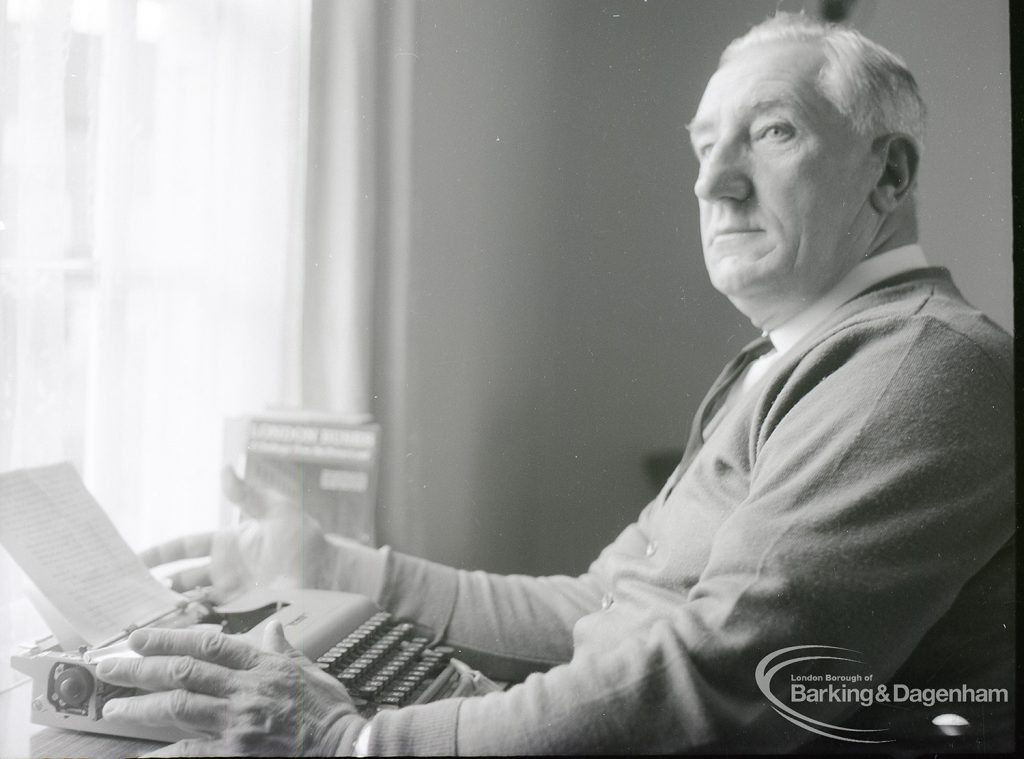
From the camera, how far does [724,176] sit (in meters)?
1.03

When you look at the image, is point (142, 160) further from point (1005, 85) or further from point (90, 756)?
point (1005, 85)

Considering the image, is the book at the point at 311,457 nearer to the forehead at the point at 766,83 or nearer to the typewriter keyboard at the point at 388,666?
the typewriter keyboard at the point at 388,666

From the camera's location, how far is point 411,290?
1086 millimetres

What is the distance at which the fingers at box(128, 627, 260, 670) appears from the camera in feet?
3.13

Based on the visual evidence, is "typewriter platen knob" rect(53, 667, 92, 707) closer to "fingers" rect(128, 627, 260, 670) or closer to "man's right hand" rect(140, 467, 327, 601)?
"fingers" rect(128, 627, 260, 670)

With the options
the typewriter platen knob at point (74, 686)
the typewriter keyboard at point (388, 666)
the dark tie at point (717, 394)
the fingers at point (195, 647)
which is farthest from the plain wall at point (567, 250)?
the typewriter platen knob at point (74, 686)

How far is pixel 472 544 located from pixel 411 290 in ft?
1.08

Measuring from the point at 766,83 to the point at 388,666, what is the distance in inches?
32.4

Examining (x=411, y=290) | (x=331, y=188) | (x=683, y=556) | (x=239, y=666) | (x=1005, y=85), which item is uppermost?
(x=1005, y=85)

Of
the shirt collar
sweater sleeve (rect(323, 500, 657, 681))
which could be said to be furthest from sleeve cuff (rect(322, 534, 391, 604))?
the shirt collar

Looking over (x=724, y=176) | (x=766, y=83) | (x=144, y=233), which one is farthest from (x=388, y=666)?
(x=766, y=83)

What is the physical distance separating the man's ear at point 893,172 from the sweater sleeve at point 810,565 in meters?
0.18

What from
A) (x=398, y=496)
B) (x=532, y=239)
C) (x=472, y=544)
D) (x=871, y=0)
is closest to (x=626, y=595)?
(x=472, y=544)

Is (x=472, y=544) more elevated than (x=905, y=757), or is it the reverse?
(x=472, y=544)
